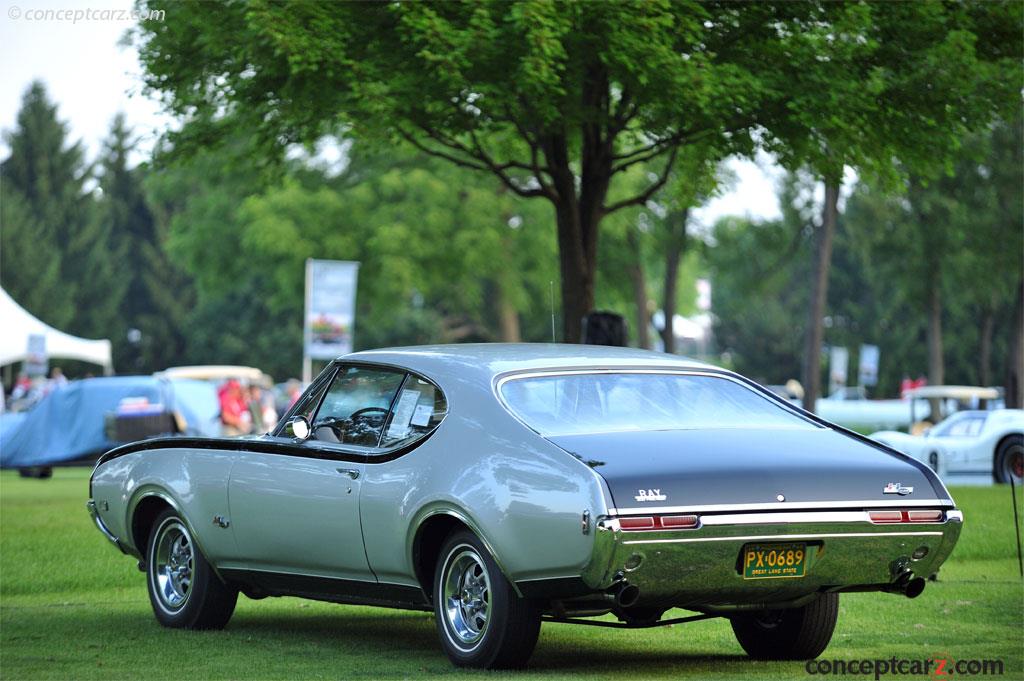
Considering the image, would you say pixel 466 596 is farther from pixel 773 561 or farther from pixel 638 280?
pixel 638 280

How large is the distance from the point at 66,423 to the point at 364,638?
2152cm

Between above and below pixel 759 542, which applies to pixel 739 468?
above

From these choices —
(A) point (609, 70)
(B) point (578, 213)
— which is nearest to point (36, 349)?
(B) point (578, 213)

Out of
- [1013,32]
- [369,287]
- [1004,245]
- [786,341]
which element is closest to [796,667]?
[1013,32]

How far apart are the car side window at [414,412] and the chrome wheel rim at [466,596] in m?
0.65

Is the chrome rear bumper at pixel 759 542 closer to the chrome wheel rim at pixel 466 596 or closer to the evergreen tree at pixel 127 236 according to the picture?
the chrome wheel rim at pixel 466 596

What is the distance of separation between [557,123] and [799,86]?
2567 mm

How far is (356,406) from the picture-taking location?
342 inches

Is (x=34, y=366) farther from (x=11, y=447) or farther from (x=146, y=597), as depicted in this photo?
(x=146, y=597)

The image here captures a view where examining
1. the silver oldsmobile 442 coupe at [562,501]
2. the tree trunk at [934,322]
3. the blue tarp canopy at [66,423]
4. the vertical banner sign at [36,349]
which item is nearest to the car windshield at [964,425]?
the blue tarp canopy at [66,423]

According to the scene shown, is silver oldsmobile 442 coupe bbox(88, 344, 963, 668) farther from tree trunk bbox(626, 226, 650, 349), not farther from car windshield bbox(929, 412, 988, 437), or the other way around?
tree trunk bbox(626, 226, 650, 349)

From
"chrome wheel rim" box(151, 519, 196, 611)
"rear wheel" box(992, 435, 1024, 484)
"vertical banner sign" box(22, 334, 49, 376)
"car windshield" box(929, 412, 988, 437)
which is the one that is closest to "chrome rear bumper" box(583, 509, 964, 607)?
"chrome wheel rim" box(151, 519, 196, 611)

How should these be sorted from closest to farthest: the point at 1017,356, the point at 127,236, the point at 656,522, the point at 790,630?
1. the point at 656,522
2. the point at 790,630
3. the point at 1017,356
4. the point at 127,236

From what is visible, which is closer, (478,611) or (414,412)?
(478,611)
